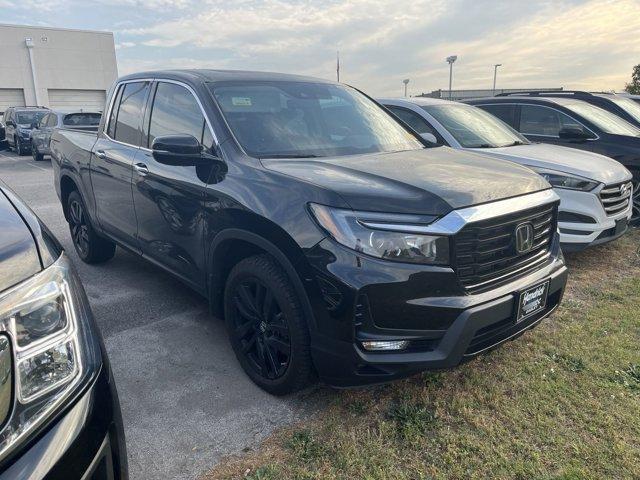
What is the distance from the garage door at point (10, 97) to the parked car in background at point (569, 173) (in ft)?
130

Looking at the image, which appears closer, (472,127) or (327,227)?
(327,227)

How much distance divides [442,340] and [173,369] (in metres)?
1.77

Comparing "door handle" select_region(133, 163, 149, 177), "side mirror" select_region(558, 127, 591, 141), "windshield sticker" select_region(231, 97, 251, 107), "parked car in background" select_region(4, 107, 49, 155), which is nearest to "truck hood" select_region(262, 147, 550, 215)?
"windshield sticker" select_region(231, 97, 251, 107)

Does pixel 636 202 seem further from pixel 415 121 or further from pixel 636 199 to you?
pixel 415 121

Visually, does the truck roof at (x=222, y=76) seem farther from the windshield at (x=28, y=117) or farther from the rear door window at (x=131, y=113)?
the windshield at (x=28, y=117)

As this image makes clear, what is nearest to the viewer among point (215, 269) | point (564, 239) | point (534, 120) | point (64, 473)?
point (64, 473)

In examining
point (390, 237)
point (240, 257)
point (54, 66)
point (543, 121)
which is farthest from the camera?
point (54, 66)

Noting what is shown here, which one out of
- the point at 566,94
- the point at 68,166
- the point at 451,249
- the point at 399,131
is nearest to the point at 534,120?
the point at 566,94

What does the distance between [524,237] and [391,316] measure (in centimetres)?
96

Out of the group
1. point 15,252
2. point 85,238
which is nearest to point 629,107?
point 85,238

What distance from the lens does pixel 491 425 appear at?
8.30 feet

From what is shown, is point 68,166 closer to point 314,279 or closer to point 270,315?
point 270,315

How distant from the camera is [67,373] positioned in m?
1.35

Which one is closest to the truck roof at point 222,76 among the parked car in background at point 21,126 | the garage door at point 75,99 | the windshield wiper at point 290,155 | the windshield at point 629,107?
the windshield wiper at point 290,155
